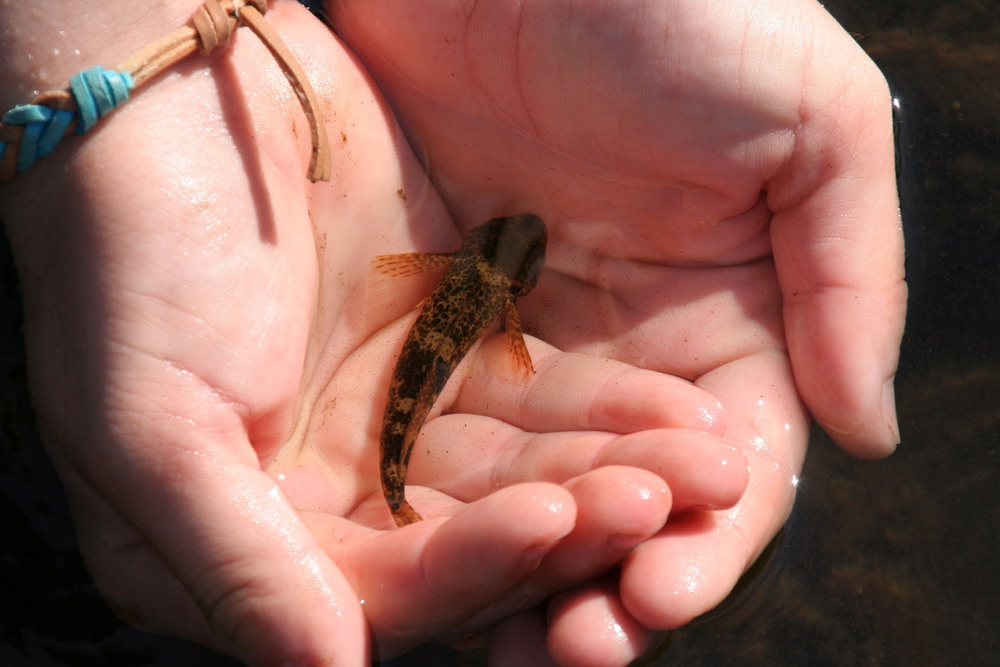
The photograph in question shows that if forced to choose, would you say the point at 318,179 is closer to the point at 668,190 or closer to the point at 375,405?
the point at 375,405

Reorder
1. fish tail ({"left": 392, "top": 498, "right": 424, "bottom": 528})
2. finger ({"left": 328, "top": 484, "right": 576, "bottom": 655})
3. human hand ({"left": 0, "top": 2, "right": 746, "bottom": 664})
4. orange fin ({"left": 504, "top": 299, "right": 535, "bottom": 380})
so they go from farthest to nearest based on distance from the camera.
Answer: orange fin ({"left": 504, "top": 299, "right": 535, "bottom": 380}) → fish tail ({"left": 392, "top": 498, "right": 424, "bottom": 528}) → human hand ({"left": 0, "top": 2, "right": 746, "bottom": 664}) → finger ({"left": 328, "top": 484, "right": 576, "bottom": 655})

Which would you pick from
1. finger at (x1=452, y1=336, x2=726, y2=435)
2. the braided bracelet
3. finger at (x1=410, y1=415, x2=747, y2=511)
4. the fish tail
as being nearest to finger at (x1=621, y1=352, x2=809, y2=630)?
finger at (x1=410, y1=415, x2=747, y2=511)

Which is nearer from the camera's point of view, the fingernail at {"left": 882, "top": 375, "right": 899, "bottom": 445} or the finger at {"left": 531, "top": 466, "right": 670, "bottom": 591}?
the finger at {"left": 531, "top": 466, "right": 670, "bottom": 591}

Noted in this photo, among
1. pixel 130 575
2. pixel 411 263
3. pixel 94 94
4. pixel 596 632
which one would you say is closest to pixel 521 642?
pixel 596 632

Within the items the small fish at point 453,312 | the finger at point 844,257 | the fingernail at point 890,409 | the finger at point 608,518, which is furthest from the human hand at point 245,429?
the fingernail at point 890,409

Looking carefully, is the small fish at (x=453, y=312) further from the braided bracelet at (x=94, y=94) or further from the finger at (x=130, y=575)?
the braided bracelet at (x=94, y=94)

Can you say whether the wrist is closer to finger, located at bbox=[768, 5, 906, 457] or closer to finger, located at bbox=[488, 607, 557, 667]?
finger, located at bbox=[488, 607, 557, 667]
